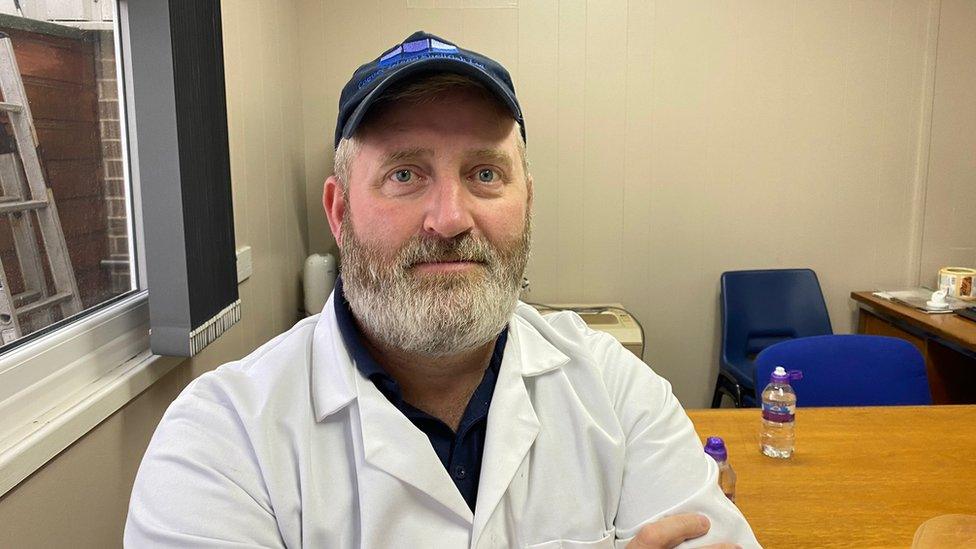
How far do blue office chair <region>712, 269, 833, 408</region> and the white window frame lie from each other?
92.2 inches

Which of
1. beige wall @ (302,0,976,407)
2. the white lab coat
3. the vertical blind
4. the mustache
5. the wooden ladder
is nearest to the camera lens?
the white lab coat

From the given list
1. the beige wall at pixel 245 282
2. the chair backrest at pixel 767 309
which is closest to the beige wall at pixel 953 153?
the chair backrest at pixel 767 309

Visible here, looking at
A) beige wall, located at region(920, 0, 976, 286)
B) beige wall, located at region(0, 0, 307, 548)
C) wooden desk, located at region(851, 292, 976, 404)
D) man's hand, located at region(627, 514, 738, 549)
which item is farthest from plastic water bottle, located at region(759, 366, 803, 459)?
beige wall, located at region(920, 0, 976, 286)

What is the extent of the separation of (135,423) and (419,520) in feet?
2.87

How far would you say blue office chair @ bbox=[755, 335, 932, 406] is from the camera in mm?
1960

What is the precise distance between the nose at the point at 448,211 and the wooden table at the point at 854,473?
31.2 inches

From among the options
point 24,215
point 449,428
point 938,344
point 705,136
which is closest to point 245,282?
point 24,215

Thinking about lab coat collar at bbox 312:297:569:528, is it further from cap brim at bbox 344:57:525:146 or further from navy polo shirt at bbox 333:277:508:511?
cap brim at bbox 344:57:525:146

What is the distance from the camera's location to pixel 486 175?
99 cm

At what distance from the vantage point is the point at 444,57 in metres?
0.92

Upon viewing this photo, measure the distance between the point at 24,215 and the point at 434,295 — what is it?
34.7 inches

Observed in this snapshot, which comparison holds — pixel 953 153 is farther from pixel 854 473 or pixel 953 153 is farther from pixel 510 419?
pixel 510 419

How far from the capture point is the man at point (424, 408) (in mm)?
867

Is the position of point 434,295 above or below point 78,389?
above
